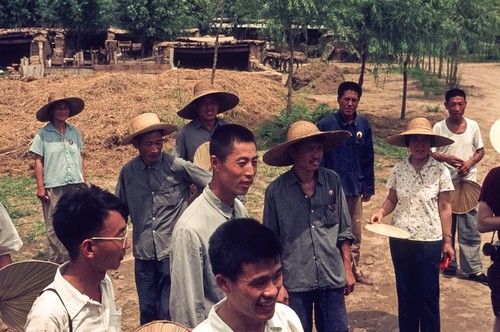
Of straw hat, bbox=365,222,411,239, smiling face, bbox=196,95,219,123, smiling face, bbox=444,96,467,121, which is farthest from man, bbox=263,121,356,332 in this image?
smiling face, bbox=444,96,467,121

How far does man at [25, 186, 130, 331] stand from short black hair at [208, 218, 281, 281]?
563mm

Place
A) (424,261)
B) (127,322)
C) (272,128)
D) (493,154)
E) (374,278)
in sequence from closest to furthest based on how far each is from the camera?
(424,261) < (127,322) < (374,278) < (493,154) < (272,128)

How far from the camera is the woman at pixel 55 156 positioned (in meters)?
6.52

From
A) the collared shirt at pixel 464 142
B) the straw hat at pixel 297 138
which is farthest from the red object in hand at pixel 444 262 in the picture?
the collared shirt at pixel 464 142

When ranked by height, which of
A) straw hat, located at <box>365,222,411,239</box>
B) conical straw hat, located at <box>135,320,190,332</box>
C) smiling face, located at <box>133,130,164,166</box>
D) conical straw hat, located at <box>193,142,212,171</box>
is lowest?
straw hat, located at <box>365,222,411,239</box>

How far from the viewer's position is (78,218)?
9.12ft

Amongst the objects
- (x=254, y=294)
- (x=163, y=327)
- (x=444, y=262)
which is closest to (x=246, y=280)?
(x=254, y=294)

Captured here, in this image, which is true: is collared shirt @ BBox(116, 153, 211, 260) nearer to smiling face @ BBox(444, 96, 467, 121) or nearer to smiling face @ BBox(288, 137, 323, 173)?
Result: smiling face @ BBox(288, 137, 323, 173)

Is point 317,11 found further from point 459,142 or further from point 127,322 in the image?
point 127,322

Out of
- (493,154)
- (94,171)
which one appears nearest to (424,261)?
(94,171)

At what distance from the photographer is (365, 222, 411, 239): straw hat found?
4.61m

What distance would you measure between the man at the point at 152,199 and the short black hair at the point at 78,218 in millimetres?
2040

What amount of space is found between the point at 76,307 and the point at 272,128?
11776 millimetres

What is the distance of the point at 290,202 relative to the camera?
165 inches
